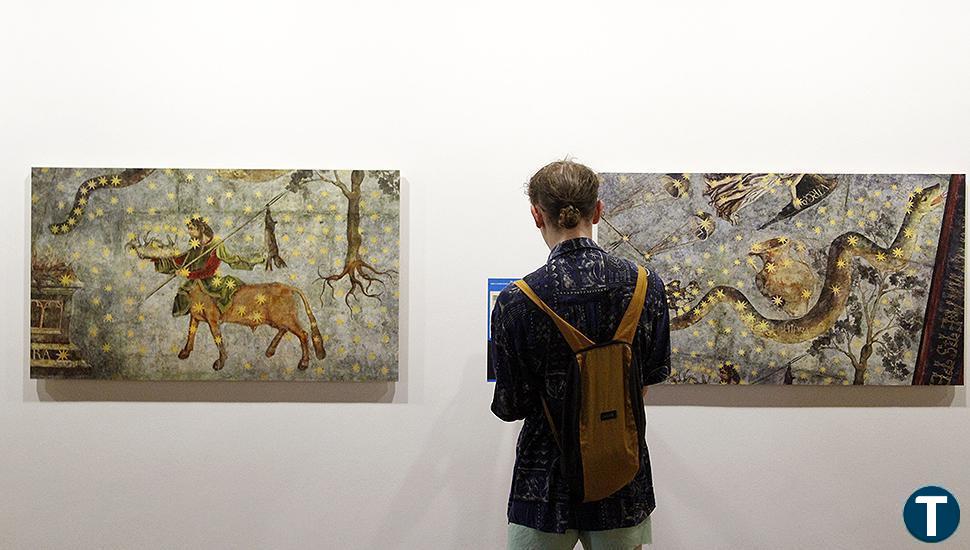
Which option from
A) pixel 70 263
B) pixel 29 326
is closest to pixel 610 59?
pixel 70 263

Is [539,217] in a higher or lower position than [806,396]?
higher

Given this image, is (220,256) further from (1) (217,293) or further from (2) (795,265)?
(2) (795,265)

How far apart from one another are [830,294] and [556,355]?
1090mm

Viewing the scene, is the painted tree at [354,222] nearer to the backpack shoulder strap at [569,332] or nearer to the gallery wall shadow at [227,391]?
the gallery wall shadow at [227,391]

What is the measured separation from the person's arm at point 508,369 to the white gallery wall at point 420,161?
0.68 metres

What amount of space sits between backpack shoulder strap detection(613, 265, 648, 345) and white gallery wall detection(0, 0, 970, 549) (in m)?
0.73

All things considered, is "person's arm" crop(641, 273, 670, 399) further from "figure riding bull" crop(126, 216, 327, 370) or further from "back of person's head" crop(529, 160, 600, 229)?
"figure riding bull" crop(126, 216, 327, 370)

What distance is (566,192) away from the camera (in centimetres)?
152

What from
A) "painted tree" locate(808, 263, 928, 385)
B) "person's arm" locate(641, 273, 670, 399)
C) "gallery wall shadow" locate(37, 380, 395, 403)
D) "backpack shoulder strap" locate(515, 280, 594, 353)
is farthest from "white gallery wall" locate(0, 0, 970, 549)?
"backpack shoulder strap" locate(515, 280, 594, 353)

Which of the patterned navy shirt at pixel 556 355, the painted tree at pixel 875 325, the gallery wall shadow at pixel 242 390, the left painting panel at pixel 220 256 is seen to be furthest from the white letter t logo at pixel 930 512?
the left painting panel at pixel 220 256

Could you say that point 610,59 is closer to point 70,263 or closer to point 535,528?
point 535,528

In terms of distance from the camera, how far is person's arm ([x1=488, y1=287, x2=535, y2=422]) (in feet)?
5.04

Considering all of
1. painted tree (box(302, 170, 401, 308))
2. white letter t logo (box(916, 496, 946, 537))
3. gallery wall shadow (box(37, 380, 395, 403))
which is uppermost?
painted tree (box(302, 170, 401, 308))

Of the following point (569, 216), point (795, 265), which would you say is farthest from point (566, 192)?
point (795, 265)
